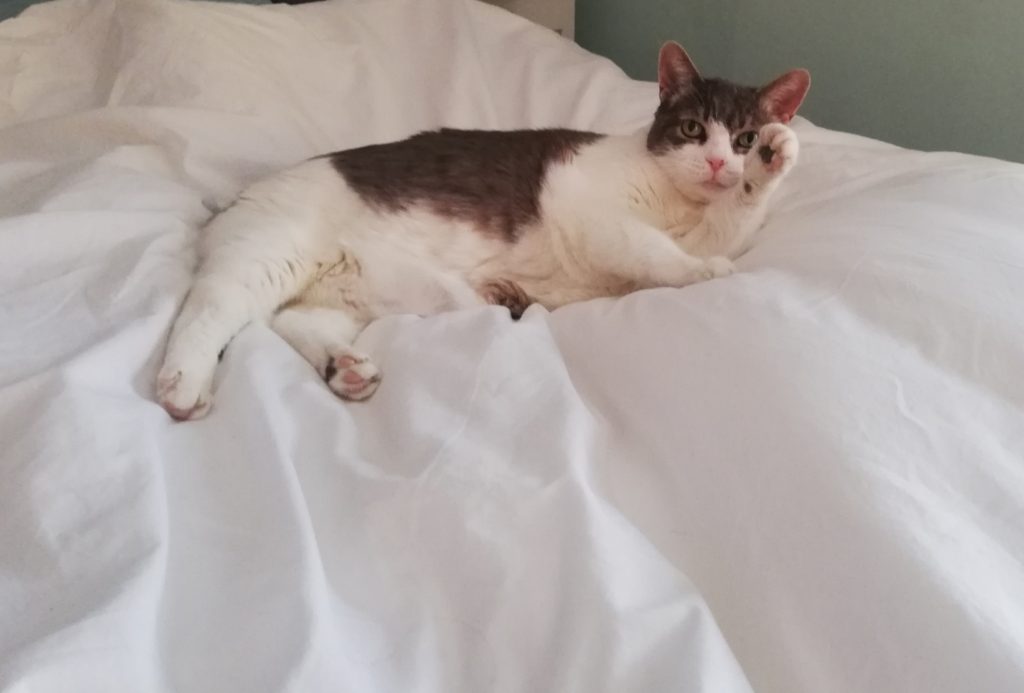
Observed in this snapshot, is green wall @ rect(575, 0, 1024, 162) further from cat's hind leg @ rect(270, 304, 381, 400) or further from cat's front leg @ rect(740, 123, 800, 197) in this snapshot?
cat's hind leg @ rect(270, 304, 381, 400)

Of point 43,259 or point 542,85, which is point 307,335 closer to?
point 43,259

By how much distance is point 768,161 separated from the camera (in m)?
1.21

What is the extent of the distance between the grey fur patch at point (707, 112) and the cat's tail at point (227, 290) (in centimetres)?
67

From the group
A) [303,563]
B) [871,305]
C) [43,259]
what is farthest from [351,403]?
[871,305]

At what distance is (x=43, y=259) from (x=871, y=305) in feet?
3.37

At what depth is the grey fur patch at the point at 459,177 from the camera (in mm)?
1362

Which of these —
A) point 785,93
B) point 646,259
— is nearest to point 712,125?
point 785,93

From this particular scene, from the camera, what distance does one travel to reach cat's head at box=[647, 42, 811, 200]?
1388mm

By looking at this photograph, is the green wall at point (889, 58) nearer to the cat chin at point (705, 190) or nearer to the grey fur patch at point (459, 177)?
the cat chin at point (705, 190)

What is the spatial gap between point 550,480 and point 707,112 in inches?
37.0

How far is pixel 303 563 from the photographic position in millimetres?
638

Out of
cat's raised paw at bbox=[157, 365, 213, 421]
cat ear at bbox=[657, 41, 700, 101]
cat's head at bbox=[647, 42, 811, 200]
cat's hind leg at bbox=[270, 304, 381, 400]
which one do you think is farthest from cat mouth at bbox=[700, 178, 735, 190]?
cat's raised paw at bbox=[157, 365, 213, 421]

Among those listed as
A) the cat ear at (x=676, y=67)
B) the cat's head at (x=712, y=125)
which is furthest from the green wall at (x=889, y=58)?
the cat ear at (x=676, y=67)

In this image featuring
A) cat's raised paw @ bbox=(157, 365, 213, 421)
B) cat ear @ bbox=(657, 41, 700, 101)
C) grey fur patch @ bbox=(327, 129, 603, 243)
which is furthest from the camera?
cat ear @ bbox=(657, 41, 700, 101)
